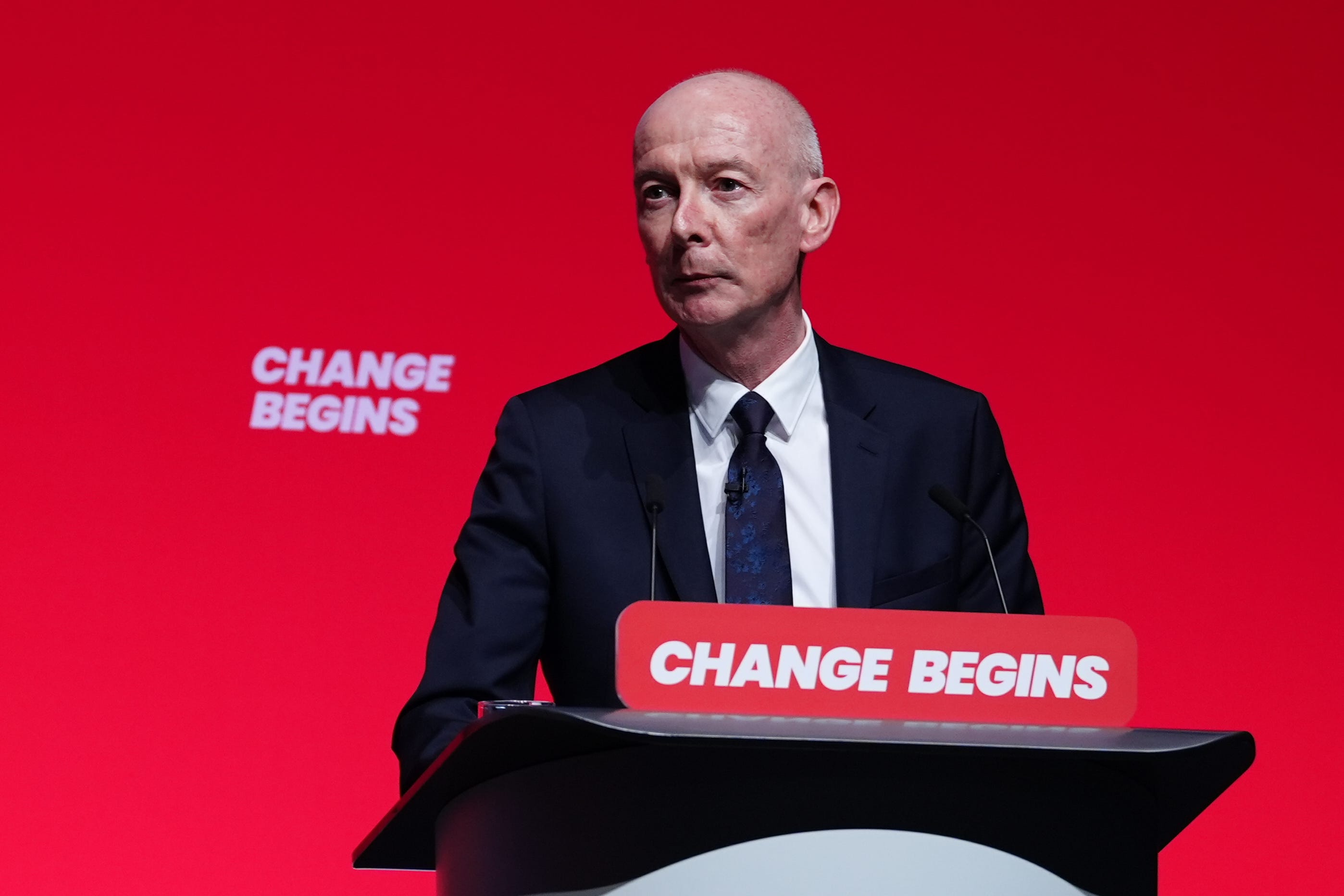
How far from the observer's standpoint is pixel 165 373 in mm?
2674

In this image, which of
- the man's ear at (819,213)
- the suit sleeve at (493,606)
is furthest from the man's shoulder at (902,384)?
the suit sleeve at (493,606)

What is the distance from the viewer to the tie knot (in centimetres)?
189

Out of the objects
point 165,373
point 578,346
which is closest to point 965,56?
point 578,346

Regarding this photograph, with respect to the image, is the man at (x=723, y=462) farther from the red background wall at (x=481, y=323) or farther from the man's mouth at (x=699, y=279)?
the red background wall at (x=481, y=323)

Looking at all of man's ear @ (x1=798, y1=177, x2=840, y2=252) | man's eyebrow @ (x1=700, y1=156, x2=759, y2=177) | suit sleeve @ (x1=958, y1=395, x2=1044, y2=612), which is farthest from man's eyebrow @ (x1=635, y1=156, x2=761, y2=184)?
suit sleeve @ (x1=958, y1=395, x2=1044, y2=612)

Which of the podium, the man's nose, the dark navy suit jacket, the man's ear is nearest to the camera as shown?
the podium

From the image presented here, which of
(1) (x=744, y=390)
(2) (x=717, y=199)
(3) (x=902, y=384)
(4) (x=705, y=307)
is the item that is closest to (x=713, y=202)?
(2) (x=717, y=199)

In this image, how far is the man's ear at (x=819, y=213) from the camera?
6.63 ft

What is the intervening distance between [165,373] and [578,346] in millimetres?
697

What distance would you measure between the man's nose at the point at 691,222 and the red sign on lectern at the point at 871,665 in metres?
0.80

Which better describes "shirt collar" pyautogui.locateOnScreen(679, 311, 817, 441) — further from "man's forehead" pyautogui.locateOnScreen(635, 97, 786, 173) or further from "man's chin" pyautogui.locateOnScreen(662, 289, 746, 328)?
"man's forehead" pyautogui.locateOnScreen(635, 97, 786, 173)

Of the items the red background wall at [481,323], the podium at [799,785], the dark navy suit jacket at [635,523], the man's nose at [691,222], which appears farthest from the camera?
the red background wall at [481,323]

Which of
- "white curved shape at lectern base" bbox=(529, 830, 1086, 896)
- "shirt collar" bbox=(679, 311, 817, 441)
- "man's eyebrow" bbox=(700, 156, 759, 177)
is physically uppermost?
"man's eyebrow" bbox=(700, 156, 759, 177)

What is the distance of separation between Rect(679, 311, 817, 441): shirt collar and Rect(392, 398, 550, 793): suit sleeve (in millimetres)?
215
